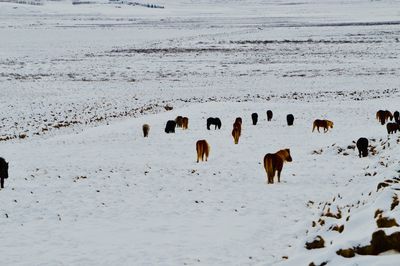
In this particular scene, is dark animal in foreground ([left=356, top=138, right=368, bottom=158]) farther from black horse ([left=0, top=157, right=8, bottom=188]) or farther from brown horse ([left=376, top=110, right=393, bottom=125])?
black horse ([left=0, top=157, right=8, bottom=188])

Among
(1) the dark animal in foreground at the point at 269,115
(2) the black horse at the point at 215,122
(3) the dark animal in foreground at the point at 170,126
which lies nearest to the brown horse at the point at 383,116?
(1) the dark animal in foreground at the point at 269,115

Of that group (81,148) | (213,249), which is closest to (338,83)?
(81,148)

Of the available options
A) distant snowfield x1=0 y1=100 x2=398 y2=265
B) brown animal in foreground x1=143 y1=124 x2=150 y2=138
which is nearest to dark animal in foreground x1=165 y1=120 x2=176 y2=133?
distant snowfield x1=0 y1=100 x2=398 y2=265

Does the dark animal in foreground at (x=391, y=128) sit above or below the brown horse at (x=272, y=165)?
above

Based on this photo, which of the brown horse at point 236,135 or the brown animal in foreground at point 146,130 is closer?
the brown horse at point 236,135

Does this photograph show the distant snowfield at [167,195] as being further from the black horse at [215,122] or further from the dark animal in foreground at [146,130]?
the black horse at [215,122]

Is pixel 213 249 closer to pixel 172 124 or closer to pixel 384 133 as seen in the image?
pixel 384 133

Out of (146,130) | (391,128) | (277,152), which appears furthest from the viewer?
(146,130)

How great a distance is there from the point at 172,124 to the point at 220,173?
8.48 meters

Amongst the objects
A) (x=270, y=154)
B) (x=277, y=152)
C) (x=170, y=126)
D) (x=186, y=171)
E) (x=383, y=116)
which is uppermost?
(x=270, y=154)

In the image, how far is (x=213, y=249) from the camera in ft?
33.9

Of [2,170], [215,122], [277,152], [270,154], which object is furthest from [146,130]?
[270,154]

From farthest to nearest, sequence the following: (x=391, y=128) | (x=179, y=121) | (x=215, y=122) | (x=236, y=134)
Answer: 1. (x=179, y=121)
2. (x=215, y=122)
3. (x=236, y=134)
4. (x=391, y=128)

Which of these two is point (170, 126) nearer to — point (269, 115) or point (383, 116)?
point (269, 115)
